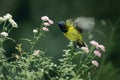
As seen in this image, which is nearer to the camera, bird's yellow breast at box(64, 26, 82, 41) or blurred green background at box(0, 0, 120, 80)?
bird's yellow breast at box(64, 26, 82, 41)

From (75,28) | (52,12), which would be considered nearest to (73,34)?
(75,28)

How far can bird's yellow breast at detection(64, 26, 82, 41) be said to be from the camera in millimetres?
5086

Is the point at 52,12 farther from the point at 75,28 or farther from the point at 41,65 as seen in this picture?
the point at 41,65

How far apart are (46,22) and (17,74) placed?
1.23ft

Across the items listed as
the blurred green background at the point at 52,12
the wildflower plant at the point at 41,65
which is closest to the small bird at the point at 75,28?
the wildflower plant at the point at 41,65

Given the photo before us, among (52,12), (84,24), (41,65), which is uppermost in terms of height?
(52,12)

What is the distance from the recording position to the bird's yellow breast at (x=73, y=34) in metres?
5.09

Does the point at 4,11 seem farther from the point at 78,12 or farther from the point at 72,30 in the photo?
the point at 72,30

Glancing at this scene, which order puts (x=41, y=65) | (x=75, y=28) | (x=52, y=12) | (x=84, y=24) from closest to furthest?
(x=41, y=65) < (x=84, y=24) < (x=75, y=28) < (x=52, y=12)

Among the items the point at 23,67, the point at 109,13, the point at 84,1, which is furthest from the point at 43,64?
the point at 84,1

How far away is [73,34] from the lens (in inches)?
201

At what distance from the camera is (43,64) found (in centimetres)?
470

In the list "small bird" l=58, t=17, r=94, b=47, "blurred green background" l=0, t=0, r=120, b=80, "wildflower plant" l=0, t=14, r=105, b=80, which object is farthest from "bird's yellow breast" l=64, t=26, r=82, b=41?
"blurred green background" l=0, t=0, r=120, b=80

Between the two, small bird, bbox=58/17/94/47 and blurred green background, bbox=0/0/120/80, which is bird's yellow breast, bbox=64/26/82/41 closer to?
small bird, bbox=58/17/94/47
